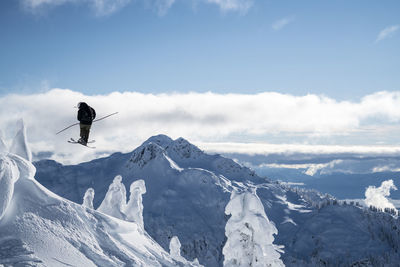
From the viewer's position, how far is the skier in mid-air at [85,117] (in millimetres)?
24577

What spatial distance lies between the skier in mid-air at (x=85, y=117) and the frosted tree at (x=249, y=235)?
16200 millimetres

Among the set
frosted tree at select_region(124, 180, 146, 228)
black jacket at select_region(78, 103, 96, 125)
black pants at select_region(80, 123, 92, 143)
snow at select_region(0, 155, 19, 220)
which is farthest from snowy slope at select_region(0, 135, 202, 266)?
frosted tree at select_region(124, 180, 146, 228)

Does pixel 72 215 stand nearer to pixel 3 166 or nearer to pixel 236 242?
pixel 3 166

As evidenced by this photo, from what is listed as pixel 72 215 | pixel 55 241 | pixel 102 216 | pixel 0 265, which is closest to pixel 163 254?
pixel 102 216

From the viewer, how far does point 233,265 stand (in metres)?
36.8

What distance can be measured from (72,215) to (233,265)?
613 inches

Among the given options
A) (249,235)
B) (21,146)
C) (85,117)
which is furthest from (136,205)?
(85,117)

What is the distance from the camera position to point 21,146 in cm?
3050

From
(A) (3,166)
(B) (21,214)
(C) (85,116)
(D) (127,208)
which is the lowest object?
(D) (127,208)

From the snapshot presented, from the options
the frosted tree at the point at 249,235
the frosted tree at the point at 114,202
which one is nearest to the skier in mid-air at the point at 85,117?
the frosted tree at the point at 249,235

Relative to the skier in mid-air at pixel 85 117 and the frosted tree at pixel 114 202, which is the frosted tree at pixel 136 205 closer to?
the frosted tree at pixel 114 202

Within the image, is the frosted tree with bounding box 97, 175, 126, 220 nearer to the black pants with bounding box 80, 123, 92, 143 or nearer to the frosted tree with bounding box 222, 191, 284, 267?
the frosted tree with bounding box 222, 191, 284, 267

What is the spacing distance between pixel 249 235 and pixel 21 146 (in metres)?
19.8

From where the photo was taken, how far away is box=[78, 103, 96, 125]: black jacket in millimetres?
24547
